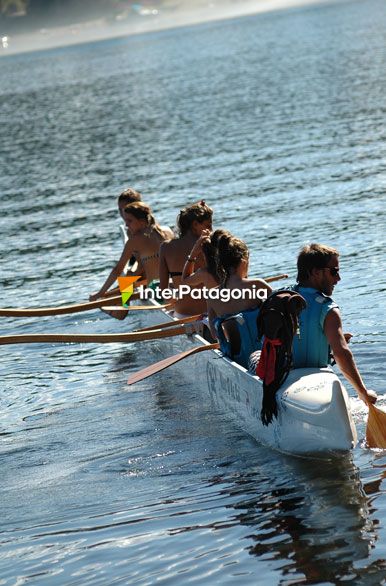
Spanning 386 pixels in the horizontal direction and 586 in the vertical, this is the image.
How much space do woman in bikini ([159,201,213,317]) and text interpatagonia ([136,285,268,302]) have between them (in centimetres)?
9

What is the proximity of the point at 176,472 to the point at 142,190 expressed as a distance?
63.0 ft

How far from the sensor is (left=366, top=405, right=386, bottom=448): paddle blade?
9.24 m

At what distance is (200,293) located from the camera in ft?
43.1

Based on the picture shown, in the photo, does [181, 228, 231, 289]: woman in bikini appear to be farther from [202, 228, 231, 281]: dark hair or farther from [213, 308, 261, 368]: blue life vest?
[213, 308, 261, 368]: blue life vest

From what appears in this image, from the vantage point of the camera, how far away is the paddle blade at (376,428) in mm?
9242

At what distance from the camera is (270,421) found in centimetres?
974

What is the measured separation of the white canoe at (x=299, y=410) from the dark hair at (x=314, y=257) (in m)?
0.93

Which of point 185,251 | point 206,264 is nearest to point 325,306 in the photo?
point 206,264

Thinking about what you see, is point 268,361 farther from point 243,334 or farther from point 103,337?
point 103,337

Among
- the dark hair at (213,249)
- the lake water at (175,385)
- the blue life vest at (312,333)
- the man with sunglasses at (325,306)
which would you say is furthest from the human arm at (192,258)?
the man with sunglasses at (325,306)

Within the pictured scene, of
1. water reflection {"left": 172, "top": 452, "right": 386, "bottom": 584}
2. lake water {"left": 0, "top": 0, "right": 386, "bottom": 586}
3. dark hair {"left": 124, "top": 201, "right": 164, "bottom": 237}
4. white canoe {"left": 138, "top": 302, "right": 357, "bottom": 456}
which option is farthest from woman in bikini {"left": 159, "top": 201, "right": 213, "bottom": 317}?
water reflection {"left": 172, "top": 452, "right": 386, "bottom": 584}

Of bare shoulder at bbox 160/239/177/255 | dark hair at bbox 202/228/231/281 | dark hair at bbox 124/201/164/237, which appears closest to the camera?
dark hair at bbox 202/228/231/281

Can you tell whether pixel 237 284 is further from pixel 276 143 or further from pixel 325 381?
pixel 276 143

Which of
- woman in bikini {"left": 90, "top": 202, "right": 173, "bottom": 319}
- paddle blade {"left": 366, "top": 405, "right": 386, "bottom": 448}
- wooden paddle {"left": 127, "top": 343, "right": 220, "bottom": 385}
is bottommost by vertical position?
paddle blade {"left": 366, "top": 405, "right": 386, "bottom": 448}
